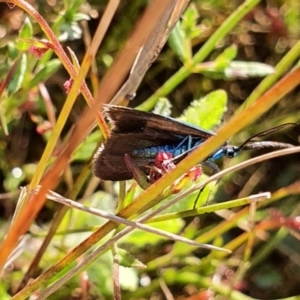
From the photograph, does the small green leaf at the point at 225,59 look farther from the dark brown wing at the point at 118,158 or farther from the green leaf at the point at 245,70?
the dark brown wing at the point at 118,158

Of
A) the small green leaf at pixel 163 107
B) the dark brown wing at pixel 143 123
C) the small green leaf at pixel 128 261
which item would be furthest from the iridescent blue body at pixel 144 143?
the small green leaf at pixel 163 107

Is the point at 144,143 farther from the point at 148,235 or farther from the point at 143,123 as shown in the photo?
the point at 148,235

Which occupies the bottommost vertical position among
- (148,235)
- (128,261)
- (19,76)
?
(148,235)

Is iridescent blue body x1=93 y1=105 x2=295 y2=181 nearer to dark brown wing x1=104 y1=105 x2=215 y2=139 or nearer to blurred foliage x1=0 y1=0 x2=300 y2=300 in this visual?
dark brown wing x1=104 y1=105 x2=215 y2=139

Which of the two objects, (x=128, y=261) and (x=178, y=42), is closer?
(x=128, y=261)

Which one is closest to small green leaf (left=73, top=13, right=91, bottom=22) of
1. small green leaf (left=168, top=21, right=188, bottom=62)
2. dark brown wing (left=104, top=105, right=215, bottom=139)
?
small green leaf (left=168, top=21, right=188, bottom=62)

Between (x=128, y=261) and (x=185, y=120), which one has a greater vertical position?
(x=185, y=120)

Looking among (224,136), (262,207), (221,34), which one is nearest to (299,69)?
(224,136)

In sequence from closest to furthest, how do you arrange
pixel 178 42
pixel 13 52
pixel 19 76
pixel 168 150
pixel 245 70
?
pixel 168 150 < pixel 19 76 < pixel 13 52 < pixel 178 42 < pixel 245 70

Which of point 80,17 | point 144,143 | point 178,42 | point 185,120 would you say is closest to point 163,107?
point 185,120
